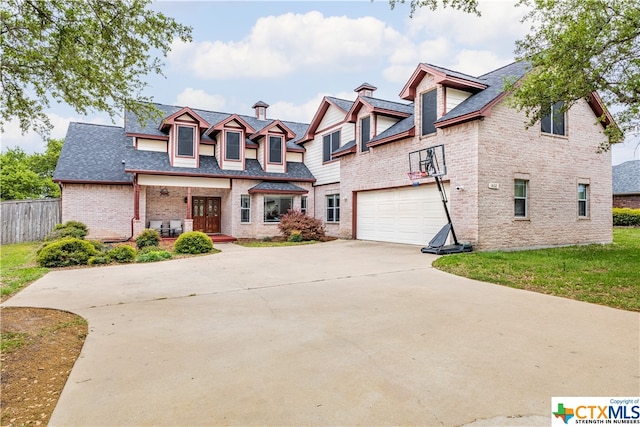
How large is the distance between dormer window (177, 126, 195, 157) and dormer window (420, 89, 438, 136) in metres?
11.4

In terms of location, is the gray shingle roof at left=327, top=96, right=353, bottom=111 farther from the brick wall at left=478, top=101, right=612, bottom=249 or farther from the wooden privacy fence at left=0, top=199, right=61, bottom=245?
the wooden privacy fence at left=0, top=199, right=61, bottom=245

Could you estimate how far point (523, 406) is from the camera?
261 cm

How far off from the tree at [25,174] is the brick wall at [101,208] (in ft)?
37.9

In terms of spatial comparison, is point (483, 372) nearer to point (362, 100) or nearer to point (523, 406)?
point (523, 406)

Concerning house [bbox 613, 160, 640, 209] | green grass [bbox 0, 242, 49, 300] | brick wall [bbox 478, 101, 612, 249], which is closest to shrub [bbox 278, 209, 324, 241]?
brick wall [bbox 478, 101, 612, 249]

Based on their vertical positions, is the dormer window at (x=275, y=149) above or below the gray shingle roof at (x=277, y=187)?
above

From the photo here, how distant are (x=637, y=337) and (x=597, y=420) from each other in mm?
2080

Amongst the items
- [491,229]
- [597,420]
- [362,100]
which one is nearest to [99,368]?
[597,420]

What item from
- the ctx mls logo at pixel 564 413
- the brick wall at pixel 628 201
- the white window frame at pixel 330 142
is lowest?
the ctx mls logo at pixel 564 413

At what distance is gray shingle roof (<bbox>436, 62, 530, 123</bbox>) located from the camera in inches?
447

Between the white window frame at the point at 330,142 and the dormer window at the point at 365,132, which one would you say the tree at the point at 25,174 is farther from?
the dormer window at the point at 365,132

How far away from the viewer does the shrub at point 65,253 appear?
971 cm

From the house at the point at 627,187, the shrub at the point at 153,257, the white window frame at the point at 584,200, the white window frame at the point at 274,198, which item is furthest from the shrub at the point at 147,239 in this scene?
the house at the point at 627,187

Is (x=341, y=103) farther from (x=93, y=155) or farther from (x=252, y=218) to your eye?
(x=93, y=155)
